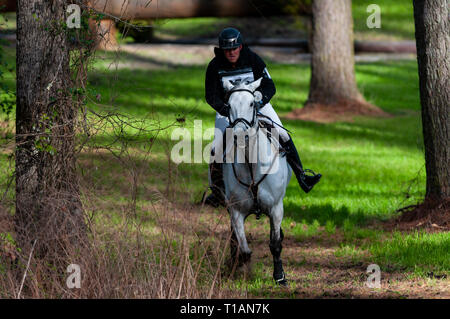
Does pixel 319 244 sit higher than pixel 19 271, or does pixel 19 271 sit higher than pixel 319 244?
pixel 19 271

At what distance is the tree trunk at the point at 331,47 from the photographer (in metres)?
21.5

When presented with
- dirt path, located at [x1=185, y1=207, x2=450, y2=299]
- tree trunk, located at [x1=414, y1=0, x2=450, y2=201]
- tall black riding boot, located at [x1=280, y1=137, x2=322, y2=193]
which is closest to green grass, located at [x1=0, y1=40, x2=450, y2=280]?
dirt path, located at [x1=185, y1=207, x2=450, y2=299]

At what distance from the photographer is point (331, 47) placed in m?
21.6

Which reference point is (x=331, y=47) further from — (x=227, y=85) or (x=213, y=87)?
(x=227, y=85)

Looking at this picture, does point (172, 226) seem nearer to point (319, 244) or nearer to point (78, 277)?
point (78, 277)

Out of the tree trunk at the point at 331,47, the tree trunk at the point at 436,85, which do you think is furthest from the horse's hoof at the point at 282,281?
the tree trunk at the point at 331,47

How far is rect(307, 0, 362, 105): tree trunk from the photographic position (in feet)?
70.6

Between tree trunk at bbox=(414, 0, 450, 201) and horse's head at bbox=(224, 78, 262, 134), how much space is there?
3.78 meters

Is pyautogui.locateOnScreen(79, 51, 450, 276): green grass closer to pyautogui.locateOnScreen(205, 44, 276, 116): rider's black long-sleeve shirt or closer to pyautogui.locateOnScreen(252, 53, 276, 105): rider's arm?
pyautogui.locateOnScreen(205, 44, 276, 116): rider's black long-sleeve shirt

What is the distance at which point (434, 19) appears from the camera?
1057 cm

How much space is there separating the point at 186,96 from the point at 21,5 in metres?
15.2

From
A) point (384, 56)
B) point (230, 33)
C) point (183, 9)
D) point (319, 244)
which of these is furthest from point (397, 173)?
point (384, 56)

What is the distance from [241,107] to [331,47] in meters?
14.4

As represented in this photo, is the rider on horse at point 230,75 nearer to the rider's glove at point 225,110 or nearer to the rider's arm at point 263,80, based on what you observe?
the rider's arm at point 263,80
